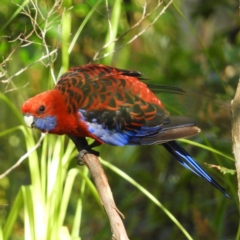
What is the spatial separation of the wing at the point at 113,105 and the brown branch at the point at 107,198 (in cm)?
14

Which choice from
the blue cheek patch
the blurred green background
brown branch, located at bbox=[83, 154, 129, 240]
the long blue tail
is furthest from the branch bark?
the blurred green background

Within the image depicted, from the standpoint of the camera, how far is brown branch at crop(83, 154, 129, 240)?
45.2 inches

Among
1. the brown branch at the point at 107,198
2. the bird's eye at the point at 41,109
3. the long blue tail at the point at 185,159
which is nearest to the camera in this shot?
the brown branch at the point at 107,198

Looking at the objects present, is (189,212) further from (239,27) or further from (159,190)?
(239,27)

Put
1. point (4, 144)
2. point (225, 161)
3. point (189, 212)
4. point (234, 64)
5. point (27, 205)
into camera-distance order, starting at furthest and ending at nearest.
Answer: point (4, 144) < point (189, 212) < point (234, 64) < point (225, 161) < point (27, 205)

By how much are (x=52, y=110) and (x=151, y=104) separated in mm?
299

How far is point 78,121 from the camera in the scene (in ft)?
5.09

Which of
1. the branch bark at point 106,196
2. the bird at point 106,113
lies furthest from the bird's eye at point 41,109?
the branch bark at point 106,196

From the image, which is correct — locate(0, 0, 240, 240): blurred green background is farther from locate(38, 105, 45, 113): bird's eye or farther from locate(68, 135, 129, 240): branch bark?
locate(68, 135, 129, 240): branch bark

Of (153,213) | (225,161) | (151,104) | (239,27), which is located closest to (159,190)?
(153,213)

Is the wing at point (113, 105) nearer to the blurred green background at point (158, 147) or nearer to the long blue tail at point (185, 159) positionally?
the long blue tail at point (185, 159)

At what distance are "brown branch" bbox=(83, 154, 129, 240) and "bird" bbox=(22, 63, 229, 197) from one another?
104 millimetres

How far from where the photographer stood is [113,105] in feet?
5.20

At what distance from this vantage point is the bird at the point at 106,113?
4.99ft
